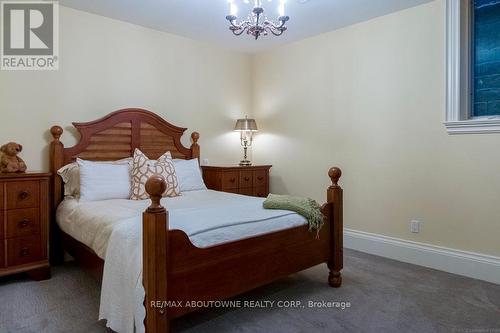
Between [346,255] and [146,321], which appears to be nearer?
[146,321]

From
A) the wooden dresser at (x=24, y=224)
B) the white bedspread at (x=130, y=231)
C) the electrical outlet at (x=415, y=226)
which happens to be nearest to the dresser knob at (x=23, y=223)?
the wooden dresser at (x=24, y=224)

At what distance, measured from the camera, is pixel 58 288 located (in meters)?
2.54

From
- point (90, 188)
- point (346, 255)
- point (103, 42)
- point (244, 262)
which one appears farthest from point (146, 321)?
point (103, 42)

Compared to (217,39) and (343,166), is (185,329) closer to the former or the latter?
(343,166)

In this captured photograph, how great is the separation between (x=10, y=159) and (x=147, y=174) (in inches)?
41.5

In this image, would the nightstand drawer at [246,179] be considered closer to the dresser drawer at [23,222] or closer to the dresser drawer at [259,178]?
the dresser drawer at [259,178]

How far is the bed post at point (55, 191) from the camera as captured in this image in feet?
9.98

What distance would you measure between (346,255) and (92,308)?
231 centimetres

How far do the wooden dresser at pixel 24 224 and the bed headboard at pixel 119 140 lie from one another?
377mm

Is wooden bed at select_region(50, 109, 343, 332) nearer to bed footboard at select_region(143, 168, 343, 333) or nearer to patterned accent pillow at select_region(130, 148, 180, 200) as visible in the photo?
bed footboard at select_region(143, 168, 343, 333)

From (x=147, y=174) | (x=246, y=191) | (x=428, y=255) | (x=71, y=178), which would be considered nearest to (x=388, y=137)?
(x=428, y=255)

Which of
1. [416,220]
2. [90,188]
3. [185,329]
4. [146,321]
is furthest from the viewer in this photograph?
[416,220]

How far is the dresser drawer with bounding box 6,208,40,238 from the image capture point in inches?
101

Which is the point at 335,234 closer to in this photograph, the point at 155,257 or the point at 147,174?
the point at 155,257
